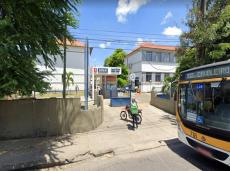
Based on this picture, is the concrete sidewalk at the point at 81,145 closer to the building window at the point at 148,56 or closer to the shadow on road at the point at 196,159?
the shadow on road at the point at 196,159

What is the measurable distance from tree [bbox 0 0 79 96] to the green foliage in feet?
23.0

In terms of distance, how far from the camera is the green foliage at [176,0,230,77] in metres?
12.2

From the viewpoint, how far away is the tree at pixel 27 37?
7.45 meters

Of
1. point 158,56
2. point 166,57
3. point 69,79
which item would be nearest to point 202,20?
point 69,79

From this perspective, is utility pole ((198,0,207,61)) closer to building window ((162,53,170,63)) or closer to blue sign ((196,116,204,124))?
blue sign ((196,116,204,124))

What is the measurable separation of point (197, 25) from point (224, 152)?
8.84 meters

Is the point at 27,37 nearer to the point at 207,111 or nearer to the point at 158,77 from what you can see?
the point at 207,111

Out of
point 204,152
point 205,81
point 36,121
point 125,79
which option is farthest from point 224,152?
point 125,79

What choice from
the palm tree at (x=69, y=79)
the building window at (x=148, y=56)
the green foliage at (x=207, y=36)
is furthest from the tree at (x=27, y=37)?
the building window at (x=148, y=56)

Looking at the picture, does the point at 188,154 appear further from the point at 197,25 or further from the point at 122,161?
the point at 197,25

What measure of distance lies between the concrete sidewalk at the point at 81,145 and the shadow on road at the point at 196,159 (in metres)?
0.72

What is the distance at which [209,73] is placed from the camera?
688 cm

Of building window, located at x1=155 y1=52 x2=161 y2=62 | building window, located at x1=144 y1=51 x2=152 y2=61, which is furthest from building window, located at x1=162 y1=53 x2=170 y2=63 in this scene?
building window, located at x1=144 y1=51 x2=152 y2=61

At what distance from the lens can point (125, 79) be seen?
42875mm
